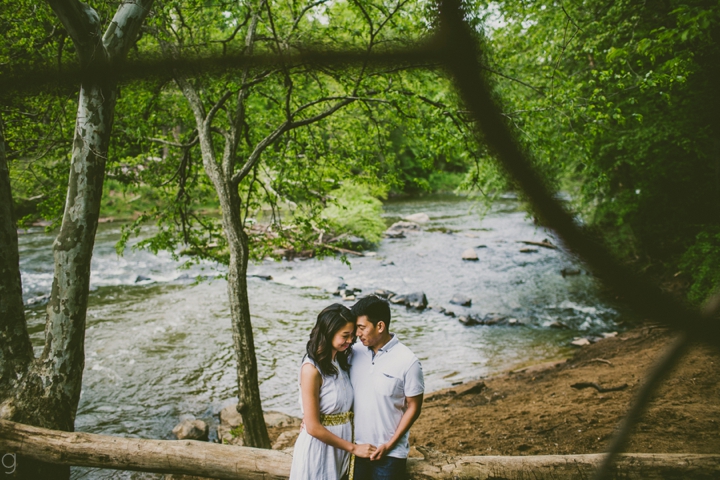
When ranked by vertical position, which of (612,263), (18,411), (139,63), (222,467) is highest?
(139,63)

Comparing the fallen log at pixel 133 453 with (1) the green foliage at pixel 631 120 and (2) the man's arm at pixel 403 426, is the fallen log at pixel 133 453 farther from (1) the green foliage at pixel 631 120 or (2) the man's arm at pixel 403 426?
(1) the green foliage at pixel 631 120

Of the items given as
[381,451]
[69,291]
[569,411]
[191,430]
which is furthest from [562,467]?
[191,430]

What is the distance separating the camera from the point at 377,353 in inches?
121

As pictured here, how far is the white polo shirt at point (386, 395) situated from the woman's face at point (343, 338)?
0.82 feet

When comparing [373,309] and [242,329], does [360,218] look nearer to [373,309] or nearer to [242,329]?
[242,329]

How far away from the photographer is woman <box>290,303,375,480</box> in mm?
2863

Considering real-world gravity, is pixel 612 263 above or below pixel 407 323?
above

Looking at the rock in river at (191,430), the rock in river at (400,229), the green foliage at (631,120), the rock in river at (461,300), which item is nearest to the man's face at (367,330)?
the green foliage at (631,120)

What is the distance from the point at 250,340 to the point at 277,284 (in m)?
9.10

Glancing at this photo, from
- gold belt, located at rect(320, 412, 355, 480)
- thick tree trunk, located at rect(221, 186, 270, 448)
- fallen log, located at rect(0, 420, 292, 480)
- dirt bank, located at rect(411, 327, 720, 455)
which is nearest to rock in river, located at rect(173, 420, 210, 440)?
thick tree trunk, located at rect(221, 186, 270, 448)

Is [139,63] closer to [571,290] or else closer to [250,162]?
[250,162]

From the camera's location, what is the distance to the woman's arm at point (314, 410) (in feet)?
9.29

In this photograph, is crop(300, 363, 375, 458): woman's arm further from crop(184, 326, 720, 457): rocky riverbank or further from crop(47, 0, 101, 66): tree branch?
crop(47, 0, 101, 66): tree branch

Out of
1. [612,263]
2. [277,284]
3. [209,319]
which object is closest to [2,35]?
[612,263]
